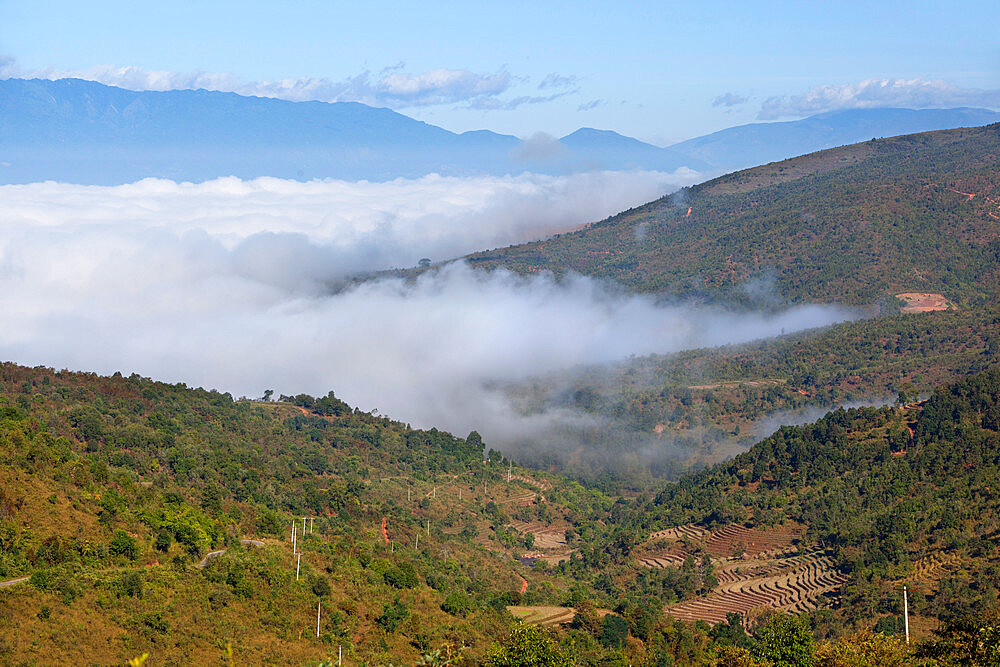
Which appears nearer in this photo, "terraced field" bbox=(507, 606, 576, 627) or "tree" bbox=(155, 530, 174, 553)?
"tree" bbox=(155, 530, 174, 553)

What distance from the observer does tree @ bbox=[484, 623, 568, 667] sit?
34.5 meters

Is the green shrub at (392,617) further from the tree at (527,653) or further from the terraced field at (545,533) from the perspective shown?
the terraced field at (545,533)

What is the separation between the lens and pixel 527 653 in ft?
114

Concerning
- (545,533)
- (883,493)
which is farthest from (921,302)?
(545,533)

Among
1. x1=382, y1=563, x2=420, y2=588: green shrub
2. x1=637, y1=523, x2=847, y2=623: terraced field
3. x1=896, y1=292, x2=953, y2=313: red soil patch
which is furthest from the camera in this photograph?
x1=896, y1=292, x2=953, y2=313: red soil patch

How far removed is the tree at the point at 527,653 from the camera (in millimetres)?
34500

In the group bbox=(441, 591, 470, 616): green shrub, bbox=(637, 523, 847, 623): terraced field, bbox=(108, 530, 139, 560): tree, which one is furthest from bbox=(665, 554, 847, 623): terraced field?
bbox=(108, 530, 139, 560): tree

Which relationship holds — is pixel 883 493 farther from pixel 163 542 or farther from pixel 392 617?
pixel 163 542

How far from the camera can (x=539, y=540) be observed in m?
92.9

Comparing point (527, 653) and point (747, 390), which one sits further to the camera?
point (747, 390)

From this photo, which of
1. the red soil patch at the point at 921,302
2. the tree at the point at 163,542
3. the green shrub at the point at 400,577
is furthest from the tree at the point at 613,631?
the red soil patch at the point at 921,302

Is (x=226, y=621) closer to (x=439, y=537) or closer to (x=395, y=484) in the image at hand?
(x=439, y=537)

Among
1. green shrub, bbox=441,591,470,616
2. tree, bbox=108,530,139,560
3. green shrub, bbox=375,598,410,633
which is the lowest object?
green shrub, bbox=441,591,470,616

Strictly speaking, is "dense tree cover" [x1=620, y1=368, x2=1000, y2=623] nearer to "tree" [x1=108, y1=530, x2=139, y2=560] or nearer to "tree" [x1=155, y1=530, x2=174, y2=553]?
"tree" [x1=155, y1=530, x2=174, y2=553]
